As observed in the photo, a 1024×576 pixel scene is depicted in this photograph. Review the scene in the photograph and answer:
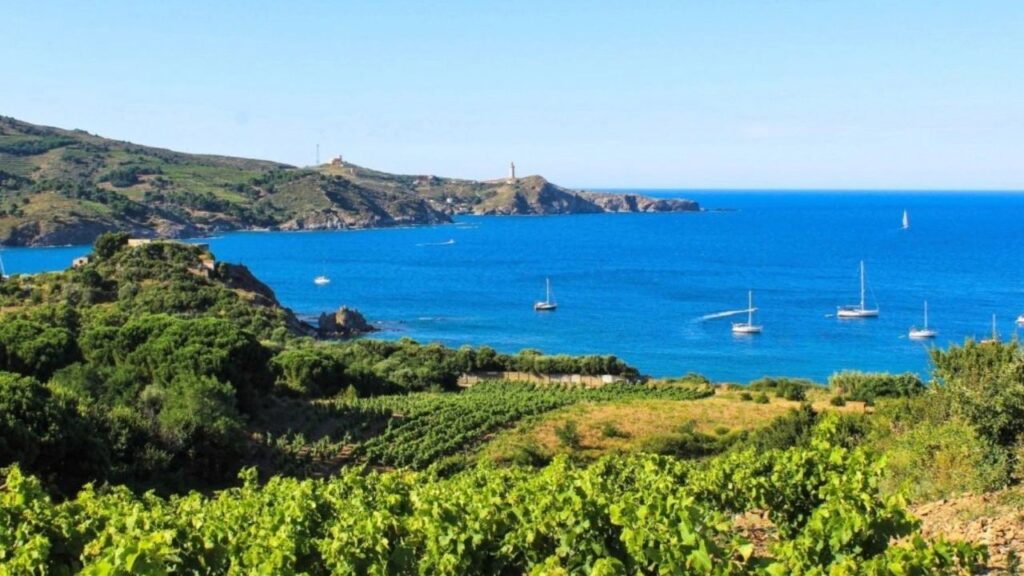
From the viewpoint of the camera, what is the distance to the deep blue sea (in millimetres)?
65938

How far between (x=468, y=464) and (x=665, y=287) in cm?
7442

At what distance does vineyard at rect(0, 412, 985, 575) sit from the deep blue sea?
1914cm

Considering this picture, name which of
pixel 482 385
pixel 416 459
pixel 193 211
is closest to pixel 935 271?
pixel 482 385

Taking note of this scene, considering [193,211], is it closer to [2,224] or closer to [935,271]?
[2,224]

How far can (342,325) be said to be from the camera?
68.5 m

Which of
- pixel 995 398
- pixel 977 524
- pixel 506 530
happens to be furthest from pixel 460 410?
pixel 977 524

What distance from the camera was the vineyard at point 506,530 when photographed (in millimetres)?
7879

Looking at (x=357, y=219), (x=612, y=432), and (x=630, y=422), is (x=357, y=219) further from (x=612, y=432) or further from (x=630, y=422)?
(x=612, y=432)

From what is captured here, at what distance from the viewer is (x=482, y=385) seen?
4350 centimetres

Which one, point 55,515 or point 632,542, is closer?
point 632,542

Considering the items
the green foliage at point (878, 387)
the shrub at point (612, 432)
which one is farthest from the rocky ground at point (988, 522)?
the green foliage at point (878, 387)

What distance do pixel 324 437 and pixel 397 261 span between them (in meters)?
97.1

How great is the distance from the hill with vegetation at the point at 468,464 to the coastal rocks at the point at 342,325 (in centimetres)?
1729

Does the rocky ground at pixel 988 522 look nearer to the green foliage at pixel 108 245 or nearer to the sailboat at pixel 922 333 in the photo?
the sailboat at pixel 922 333
